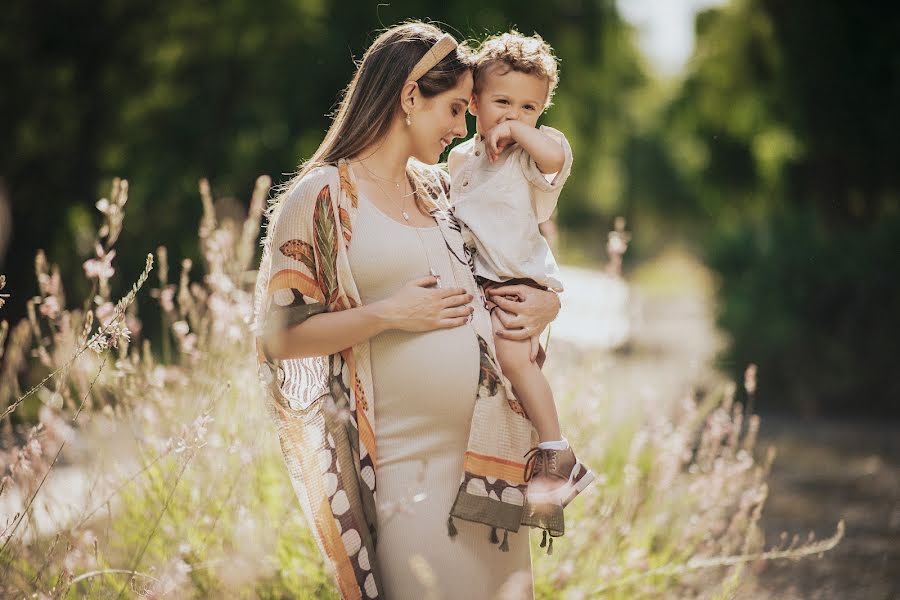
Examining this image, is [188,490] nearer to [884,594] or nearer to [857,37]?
[884,594]

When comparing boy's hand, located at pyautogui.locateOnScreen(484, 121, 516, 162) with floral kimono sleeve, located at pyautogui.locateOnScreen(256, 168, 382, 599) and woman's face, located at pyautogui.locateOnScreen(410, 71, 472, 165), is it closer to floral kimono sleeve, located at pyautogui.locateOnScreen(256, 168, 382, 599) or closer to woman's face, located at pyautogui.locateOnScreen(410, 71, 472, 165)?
woman's face, located at pyautogui.locateOnScreen(410, 71, 472, 165)

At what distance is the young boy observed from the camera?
9.16 ft

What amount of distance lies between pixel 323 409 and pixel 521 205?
79 cm

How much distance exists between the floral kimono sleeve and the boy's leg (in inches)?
17.3

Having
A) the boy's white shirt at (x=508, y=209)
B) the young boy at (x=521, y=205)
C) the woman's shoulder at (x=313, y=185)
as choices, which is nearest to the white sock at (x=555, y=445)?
the young boy at (x=521, y=205)

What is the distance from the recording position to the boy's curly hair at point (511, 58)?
2916 millimetres

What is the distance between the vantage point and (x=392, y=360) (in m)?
2.73

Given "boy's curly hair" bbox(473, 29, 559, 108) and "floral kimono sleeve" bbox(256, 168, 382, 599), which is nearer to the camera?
"floral kimono sleeve" bbox(256, 168, 382, 599)

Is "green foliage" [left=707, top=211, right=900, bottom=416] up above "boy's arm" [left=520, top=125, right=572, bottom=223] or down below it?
below

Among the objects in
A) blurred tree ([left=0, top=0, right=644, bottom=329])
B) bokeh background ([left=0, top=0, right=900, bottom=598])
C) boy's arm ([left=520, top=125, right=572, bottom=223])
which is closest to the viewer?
boy's arm ([left=520, top=125, right=572, bottom=223])

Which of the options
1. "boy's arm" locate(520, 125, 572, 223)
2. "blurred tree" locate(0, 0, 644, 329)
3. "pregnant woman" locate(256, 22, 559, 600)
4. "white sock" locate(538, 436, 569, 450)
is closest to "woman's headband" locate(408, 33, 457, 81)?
"pregnant woman" locate(256, 22, 559, 600)

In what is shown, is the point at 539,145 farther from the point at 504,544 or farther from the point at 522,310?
the point at 504,544

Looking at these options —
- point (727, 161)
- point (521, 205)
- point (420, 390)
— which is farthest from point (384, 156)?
point (727, 161)

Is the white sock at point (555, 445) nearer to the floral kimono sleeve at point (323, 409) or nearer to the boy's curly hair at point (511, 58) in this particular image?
the floral kimono sleeve at point (323, 409)
